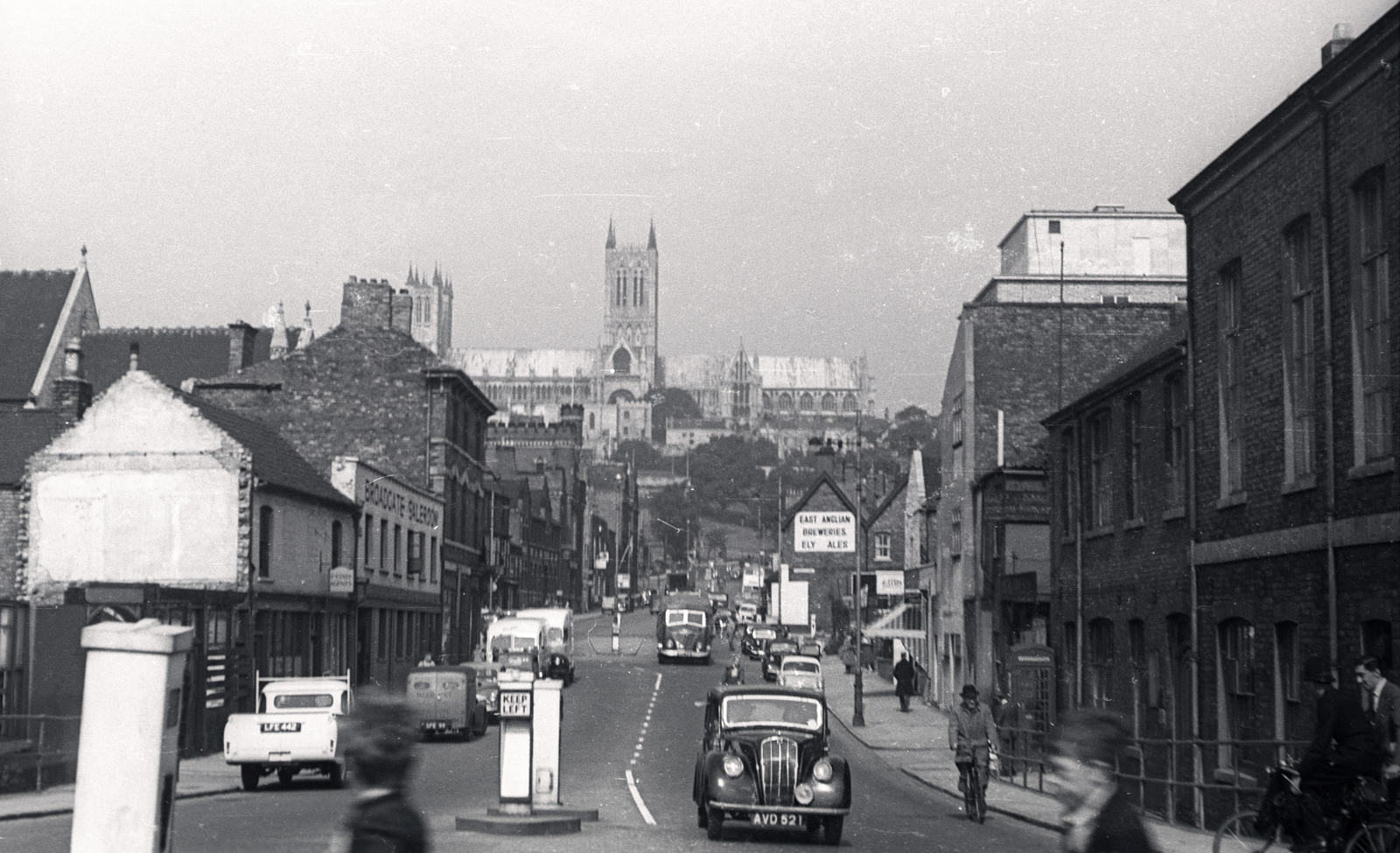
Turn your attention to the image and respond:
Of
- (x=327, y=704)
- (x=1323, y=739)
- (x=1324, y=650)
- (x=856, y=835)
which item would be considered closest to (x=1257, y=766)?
(x=1324, y=650)

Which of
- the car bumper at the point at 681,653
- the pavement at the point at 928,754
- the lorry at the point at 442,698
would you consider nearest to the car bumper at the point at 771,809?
the pavement at the point at 928,754

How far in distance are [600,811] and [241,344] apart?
43.0m

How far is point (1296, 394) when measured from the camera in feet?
67.6

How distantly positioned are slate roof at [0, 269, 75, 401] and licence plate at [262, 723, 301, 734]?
123ft

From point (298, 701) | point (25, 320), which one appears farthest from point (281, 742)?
point (25, 320)

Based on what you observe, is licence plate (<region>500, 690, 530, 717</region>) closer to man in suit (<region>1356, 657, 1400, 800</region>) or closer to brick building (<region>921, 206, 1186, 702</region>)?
man in suit (<region>1356, 657, 1400, 800</region>)

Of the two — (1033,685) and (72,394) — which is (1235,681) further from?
(72,394)

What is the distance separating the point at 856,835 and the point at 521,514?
7306 cm

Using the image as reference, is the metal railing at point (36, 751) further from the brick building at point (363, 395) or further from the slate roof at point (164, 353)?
the slate roof at point (164, 353)

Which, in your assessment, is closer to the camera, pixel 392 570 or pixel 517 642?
pixel 392 570

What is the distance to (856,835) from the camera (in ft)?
66.2

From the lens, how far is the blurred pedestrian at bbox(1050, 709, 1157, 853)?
7.58 m

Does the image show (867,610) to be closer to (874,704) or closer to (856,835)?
(874,704)

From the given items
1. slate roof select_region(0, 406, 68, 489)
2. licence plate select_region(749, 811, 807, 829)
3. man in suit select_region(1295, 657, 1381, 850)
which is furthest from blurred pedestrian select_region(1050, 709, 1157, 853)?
slate roof select_region(0, 406, 68, 489)
